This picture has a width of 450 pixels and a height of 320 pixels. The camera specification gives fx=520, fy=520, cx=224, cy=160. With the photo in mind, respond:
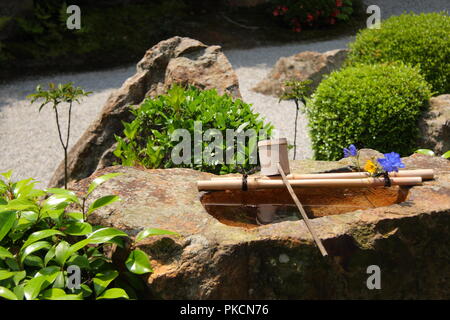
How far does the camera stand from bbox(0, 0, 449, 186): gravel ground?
286 inches

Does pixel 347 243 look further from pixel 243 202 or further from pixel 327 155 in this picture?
pixel 327 155

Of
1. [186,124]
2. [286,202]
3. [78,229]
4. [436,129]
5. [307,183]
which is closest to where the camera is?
[78,229]

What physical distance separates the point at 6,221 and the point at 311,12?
427 inches

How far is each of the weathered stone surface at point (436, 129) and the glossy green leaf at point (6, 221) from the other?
411 centimetres

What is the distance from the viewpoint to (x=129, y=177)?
A: 11.2ft

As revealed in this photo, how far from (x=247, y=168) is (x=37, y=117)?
5553 millimetres

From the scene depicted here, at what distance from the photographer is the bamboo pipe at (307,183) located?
10.7 ft

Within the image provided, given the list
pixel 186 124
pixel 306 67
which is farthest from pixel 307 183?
pixel 306 67

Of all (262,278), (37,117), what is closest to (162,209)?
(262,278)

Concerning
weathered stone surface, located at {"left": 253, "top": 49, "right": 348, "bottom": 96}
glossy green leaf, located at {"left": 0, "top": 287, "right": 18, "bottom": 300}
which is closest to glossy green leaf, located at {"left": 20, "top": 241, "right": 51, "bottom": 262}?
glossy green leaf, located at {"left": 0, "top": 287, "right": 18, "bottom": 300}

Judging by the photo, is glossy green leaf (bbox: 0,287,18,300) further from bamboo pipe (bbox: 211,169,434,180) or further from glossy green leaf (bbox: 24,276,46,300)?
bamboo pipe (bbox: 211,169,434,180)

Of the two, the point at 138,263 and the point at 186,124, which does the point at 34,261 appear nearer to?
the point at 138,263

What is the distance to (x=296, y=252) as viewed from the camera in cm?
274

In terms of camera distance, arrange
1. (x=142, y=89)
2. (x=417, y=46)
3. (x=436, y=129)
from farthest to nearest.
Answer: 1. (x=417, y=46)
2. (x=142, y=89)
3. (x=436, y=129)
